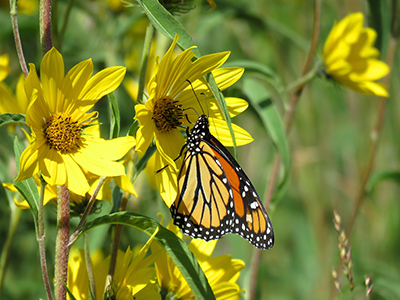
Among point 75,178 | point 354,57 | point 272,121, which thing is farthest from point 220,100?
point 354,57

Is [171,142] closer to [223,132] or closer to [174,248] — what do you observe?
[223,132]

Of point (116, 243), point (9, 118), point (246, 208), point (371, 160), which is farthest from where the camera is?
point (371, 160)

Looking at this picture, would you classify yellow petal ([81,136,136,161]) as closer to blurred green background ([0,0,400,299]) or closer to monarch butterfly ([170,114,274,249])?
monarch butterfly ([170,114,274,249])

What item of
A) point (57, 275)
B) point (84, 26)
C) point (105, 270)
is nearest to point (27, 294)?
point (105, 270)

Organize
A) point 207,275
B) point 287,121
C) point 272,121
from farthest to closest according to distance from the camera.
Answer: point 287,121 → point 272,121 → point 207,275

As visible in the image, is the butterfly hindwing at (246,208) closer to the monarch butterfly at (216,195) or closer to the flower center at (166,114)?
the monarch butterfly at (216,195)

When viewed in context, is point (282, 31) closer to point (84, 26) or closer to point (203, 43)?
point (203, 43)
